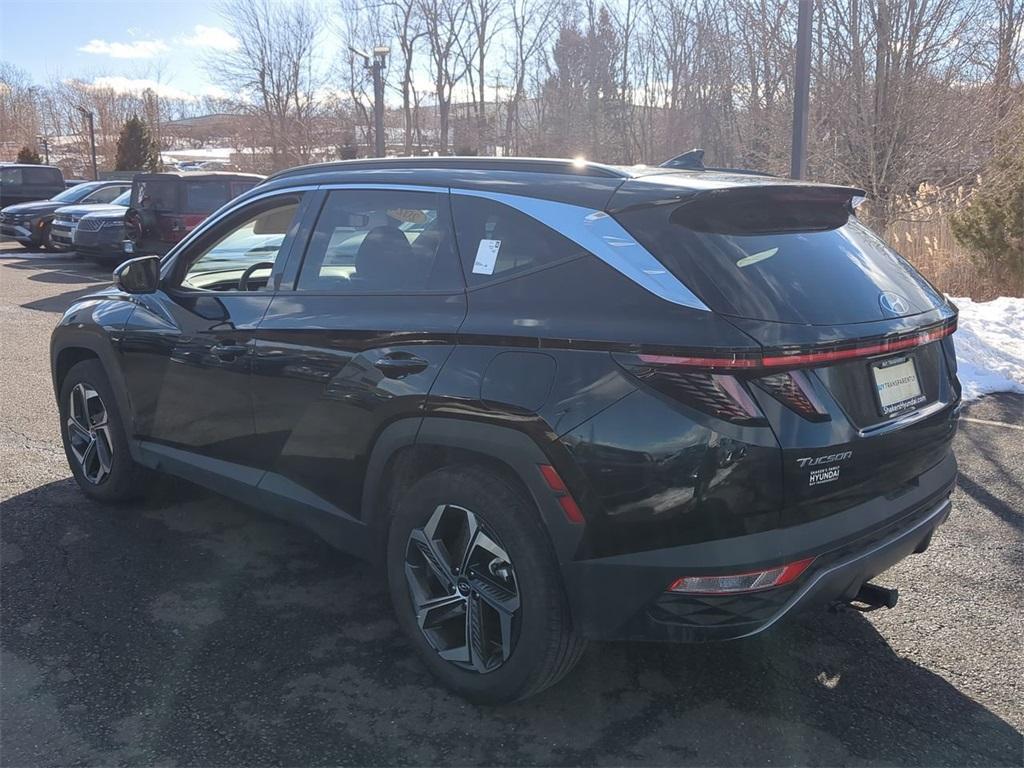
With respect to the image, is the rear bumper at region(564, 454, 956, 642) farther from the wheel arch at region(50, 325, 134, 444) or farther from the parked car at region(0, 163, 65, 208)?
the parked car at region(0, 163, 65, 208)

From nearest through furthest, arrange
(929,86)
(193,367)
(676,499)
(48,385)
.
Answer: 1. (676,499)
2. (193,367)
3. (48,385)
4. (929,86)

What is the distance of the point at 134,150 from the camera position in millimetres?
37688

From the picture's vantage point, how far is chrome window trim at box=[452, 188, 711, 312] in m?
2.57

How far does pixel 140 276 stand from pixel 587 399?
272 centimetres

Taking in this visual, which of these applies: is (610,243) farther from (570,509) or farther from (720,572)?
(720,572)

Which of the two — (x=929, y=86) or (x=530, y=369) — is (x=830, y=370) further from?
(x=929, y=86)

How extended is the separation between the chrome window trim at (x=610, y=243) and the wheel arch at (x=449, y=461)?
1.94 feet

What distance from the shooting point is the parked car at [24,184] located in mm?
23219

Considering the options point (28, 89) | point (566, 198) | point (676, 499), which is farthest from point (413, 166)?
point (28, 89)

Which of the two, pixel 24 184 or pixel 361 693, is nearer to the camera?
pixel 361 693

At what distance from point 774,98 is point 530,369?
14.8 m

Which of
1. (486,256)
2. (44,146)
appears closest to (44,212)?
(486,256)

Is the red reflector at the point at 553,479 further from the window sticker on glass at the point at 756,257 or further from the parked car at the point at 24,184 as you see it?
the parked car at the point at 24,184

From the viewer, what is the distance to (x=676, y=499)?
2.48 meters
